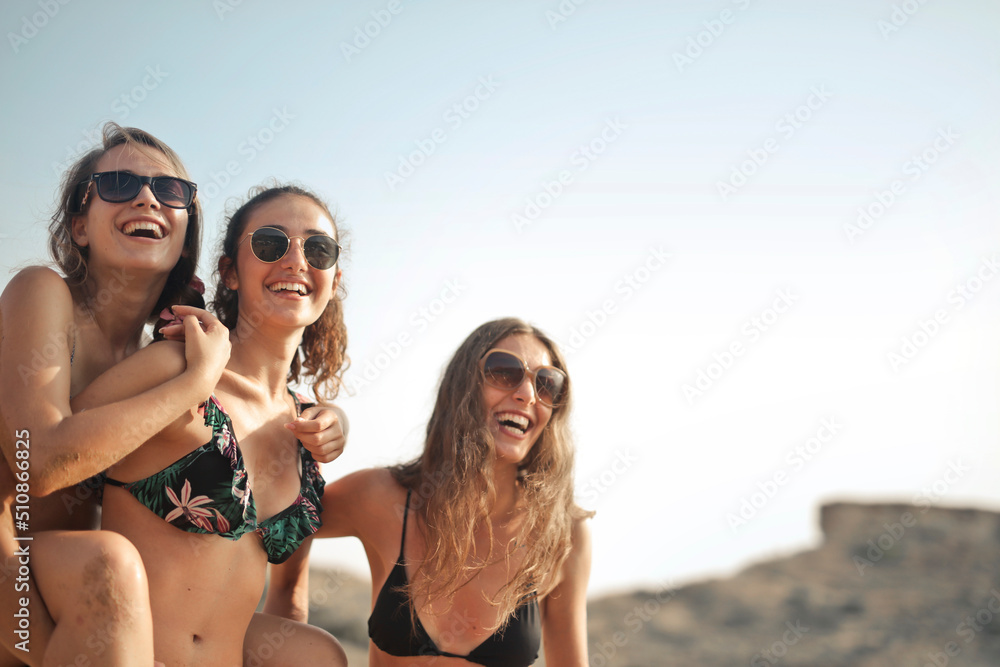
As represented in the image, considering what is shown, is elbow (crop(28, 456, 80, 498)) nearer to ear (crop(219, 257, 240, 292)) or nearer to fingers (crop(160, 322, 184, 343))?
fingers (crop(160, 322, 184, 343))

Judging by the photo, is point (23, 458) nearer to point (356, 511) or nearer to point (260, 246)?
point (260, 246)

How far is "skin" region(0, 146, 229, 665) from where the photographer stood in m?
2.66

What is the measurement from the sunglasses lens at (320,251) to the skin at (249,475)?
0.04 meters

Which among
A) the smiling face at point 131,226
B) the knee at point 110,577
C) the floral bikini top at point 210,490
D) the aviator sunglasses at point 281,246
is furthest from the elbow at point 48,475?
the aviator sunglasses at point 281,246

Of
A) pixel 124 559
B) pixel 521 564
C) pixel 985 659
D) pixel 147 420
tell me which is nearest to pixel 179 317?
pixel 147 420

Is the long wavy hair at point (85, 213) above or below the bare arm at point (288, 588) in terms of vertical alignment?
above

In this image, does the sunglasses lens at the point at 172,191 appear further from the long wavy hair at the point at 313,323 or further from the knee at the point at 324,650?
the knee at the point at 324,650

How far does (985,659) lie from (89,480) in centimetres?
3403

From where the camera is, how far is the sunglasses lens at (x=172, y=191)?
11.0 feet

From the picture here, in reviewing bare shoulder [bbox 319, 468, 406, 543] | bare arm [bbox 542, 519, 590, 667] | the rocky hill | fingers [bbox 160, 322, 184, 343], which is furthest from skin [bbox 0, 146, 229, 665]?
the rocky hill

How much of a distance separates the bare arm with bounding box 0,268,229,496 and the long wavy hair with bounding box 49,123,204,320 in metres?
0.34

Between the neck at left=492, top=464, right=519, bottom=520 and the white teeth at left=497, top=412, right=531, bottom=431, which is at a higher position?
the white teeth at left=497, top=412, right=531, bottom=431

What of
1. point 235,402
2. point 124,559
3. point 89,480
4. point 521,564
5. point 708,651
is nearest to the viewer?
point 124,559

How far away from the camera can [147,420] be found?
108 inches
